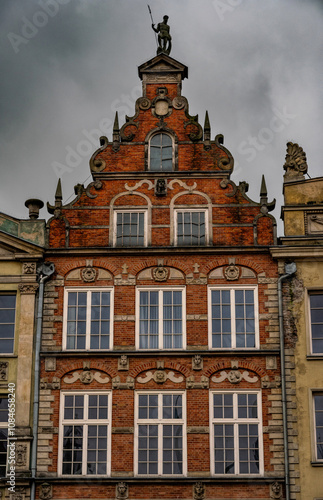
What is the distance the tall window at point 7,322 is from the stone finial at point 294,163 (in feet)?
31.0

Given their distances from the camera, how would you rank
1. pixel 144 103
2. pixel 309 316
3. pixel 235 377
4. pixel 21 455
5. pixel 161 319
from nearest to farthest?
1. pixel 21 455
2. pixel 235 377
3. pixel 309 316
4. pixel 161 319
5. pixel 144 103

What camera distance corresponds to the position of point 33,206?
32094mm

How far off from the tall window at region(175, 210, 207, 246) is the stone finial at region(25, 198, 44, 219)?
442cm

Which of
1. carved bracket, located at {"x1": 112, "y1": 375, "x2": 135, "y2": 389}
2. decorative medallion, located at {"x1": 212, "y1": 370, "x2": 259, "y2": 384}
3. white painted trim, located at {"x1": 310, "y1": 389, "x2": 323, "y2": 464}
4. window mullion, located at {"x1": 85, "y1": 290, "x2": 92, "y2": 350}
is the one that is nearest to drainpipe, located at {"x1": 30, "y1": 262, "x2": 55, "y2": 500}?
window mullion, located at {"x1": 85, "y1": 290, "x2": 92, "y2": 350}

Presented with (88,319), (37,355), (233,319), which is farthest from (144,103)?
(37,355)

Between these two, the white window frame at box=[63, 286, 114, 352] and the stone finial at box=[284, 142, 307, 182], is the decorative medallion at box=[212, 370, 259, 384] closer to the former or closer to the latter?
the white window frame at box=[63, 286, 114, 352]

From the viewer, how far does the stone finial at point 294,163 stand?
32.0 metres

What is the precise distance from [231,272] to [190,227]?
1.97m

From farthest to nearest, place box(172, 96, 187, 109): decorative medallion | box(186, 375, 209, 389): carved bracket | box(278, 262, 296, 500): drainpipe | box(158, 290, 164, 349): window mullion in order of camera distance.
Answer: box(172, 96, 187, 109): decorative medallion < box(158, 290, 164, 349): window mullion < box(186, 375, 209, 389): carved bracket < box(278, 262, 296, 500): drainpipe

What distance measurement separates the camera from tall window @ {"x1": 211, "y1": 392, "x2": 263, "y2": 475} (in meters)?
28.9

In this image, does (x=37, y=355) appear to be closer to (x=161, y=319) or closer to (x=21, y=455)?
(x=21, y=455)

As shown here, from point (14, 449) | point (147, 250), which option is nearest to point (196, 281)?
point (147, 250)

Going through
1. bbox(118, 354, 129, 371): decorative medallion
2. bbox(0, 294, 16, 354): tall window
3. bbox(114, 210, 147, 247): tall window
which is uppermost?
bbox(114, 210, 147, 247): tall window

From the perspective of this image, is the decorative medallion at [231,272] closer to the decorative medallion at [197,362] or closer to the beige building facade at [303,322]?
the beige building facade at [303,322]
